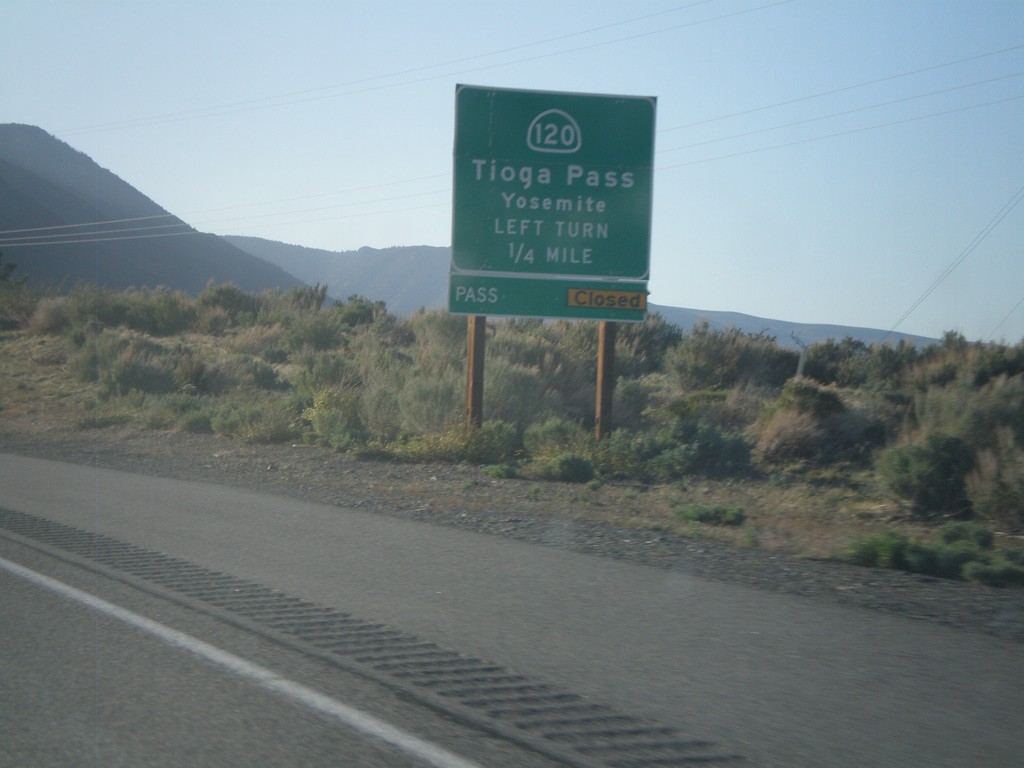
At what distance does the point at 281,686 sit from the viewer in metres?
5.68

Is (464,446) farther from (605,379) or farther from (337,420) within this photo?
(337,420)

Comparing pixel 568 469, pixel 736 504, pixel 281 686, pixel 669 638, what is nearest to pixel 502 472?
pixel 568 469

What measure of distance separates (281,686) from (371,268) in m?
101

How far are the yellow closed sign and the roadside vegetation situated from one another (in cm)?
235

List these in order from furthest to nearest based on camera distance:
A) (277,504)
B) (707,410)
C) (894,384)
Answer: (894,384) < (707,410) < (277,504)

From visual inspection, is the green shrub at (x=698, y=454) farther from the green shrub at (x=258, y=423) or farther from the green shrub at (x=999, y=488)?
the green shrub at (x=258, y=423)

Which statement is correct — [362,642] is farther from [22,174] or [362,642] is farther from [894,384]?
[22,174]

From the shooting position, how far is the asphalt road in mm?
5113

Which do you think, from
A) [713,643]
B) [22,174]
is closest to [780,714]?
[713,643]

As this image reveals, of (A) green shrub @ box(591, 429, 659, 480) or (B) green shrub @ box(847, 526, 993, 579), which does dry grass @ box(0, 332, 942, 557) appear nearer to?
(B) green shrub @ box(847, 526, 993, 579)

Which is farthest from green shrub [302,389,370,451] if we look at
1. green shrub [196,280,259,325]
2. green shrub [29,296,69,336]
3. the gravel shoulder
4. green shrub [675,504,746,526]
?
green shrub [196,280,259,325]

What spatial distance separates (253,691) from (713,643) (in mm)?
2918

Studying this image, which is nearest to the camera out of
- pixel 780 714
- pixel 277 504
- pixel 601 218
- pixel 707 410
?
pixel 780 714

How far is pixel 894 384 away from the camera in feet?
83.4
